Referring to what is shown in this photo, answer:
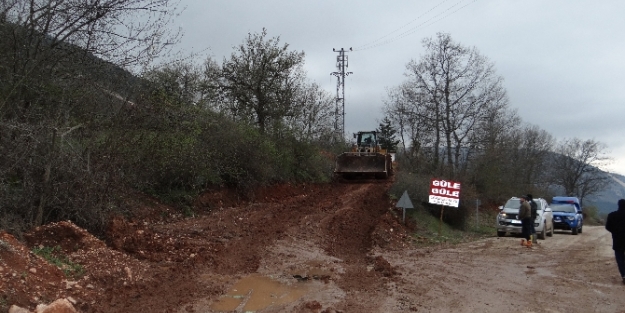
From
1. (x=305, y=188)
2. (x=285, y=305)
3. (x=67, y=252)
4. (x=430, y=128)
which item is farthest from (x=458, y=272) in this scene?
(x=430, y=128)

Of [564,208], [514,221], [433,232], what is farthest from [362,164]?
[514,221]

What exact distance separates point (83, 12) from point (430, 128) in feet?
108

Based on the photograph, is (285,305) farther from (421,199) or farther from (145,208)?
(421,199)

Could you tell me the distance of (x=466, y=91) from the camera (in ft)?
132

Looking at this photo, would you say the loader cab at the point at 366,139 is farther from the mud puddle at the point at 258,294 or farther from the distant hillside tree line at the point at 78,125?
the mud puddle at the point at 258,294

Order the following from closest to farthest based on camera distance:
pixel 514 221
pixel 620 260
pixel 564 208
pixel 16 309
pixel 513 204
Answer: pixel 16 309 → pixel 620 260 → pixel 514 221 → pixel 513 204 → pixel 564 208

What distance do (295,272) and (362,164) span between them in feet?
67.1

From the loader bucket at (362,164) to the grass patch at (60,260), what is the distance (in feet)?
71.5

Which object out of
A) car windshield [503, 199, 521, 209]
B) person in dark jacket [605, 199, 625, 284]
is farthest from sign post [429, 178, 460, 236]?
person in dark jacket [605, 199, 625, 284]

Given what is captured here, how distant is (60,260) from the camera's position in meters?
7.62

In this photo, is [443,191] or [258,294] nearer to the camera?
[258,294]

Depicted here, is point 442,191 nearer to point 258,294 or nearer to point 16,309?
point 258,294

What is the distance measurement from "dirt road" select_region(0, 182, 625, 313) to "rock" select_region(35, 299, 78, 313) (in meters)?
0.36

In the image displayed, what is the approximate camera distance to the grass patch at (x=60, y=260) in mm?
7227
